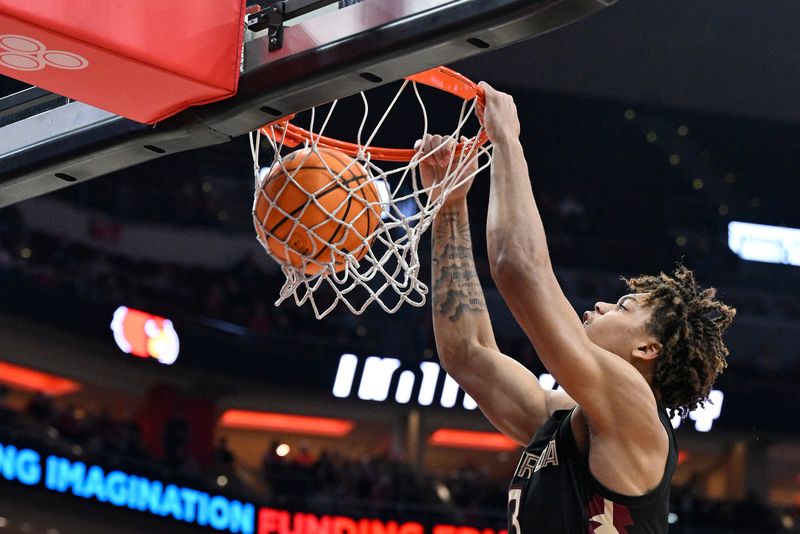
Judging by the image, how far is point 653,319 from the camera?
8.28 feet

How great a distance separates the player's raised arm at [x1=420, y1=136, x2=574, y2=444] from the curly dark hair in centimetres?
34

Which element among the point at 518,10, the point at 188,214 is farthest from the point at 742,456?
the point at 518,10

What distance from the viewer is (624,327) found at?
2.54 meters

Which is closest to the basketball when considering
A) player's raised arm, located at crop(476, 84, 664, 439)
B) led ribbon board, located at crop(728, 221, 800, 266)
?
player's raised arm, located at crop(476, 84, 664, 439)

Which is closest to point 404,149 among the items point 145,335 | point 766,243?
point 145,335

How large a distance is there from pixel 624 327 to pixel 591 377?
30 centimetres

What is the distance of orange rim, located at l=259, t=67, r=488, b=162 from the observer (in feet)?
8.82

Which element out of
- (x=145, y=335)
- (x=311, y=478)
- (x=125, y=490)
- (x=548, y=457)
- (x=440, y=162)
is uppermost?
(x=440, y=162)

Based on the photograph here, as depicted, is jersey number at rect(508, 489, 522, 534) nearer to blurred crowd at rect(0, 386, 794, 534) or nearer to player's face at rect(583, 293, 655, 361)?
player's face at rect(583, 293, 655, 361)

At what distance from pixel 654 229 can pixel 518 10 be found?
38.8ft

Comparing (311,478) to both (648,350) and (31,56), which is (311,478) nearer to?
(648,350)

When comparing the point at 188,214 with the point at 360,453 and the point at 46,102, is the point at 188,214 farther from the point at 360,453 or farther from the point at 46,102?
the point at 46,102

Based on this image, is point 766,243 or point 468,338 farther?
point 766,243

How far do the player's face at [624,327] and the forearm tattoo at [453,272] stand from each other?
0.42 meters
